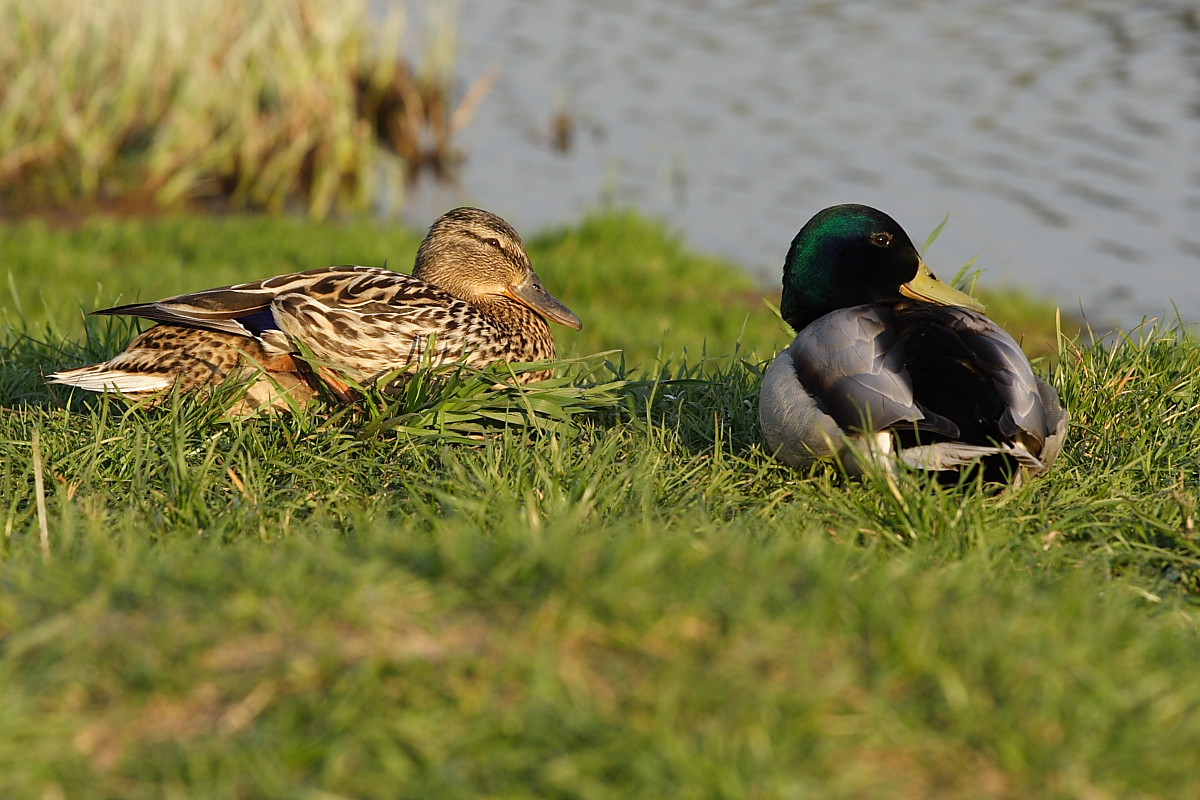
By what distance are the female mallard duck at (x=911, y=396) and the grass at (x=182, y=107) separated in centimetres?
853

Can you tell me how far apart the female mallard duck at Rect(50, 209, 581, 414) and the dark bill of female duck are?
0.35 meters

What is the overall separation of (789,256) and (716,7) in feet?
56.0

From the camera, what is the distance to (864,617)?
7.45 feet

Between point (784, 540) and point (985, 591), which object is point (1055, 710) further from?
point (784, 540)

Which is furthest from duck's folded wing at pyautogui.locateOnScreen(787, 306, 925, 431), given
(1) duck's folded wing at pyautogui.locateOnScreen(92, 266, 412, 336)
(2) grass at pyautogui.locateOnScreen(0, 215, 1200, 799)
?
(1) duck's folded wing at pyautogui.locateOnScreen(92, 266, 412, 336)

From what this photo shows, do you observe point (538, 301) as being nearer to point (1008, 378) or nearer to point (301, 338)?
point (301, 338)

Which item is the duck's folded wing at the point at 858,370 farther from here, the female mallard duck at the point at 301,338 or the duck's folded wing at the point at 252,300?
the duck's folded wing at the point at 252,300

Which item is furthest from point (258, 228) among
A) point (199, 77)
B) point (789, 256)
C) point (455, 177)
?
point (789, 256)

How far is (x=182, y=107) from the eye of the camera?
10961mm

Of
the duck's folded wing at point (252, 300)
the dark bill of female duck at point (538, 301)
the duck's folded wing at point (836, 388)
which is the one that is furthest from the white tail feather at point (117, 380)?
the duck's folded wing at point (836, 388)

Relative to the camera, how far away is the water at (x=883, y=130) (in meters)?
11.2

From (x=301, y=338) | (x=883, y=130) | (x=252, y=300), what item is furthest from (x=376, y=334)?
(x=883, y=130)

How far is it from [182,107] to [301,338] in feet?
25.1

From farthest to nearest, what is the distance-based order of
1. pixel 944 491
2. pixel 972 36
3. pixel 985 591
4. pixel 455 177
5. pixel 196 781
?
pixel 972 36 → pixel 455 177 → pixel 944 491 → pixel 985 591 → pixel 196 781
